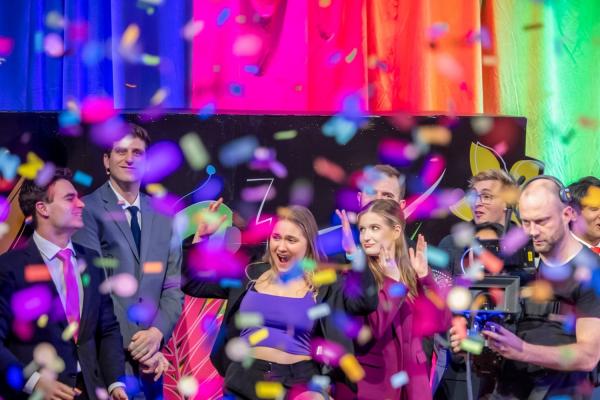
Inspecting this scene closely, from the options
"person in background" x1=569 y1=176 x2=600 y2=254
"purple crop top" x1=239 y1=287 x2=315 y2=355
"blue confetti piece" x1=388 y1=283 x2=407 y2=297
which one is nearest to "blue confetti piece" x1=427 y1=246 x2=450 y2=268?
"blue confetti piece" x1=388 y1=283 x2=407 y2=297

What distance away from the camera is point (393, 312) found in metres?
3.09

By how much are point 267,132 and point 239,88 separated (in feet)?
1.90

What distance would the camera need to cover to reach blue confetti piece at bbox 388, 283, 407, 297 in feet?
10.3

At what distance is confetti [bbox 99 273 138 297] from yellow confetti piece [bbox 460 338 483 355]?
3.95 feet

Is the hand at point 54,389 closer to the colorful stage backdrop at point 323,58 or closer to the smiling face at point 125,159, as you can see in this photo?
the smiling face at point 125,159

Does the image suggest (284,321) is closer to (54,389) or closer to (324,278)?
(324,278)

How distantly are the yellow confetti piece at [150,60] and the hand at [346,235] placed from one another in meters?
1.00

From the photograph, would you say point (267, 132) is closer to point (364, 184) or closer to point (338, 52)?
point (364, 184)

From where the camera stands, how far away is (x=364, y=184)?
140 inches

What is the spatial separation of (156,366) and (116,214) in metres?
0.54

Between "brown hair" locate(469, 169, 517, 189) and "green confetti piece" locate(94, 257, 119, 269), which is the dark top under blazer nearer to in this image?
"green confetti piece" locate(94, 257, 119, 269)

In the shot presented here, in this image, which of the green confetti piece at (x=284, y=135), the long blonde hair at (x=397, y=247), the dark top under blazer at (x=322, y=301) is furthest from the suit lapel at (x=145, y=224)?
the long blonde hair at (x=397, y=247)

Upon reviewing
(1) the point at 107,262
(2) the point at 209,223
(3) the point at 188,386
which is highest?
(2) the point at 209,223

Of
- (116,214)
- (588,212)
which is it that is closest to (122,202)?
(116,214)
